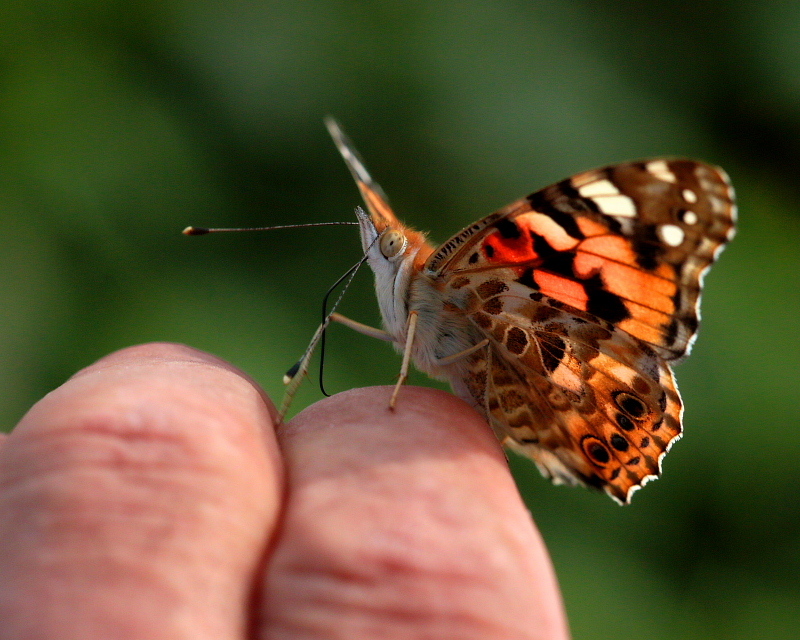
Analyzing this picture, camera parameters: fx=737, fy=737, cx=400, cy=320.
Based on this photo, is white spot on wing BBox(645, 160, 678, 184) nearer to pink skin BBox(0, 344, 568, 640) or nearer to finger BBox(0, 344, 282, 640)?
pink skin BBox(0, 344, 568, 640)

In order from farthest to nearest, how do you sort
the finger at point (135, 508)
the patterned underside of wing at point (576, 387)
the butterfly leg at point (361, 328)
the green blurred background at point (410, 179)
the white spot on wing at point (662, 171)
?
the green blurred background at point (410, 179), the butterfly leg at point (361, 328), the patterned underside of wing at point (576, 387), the white spot on wing at point (662, 171), the finger at point (135, 508)

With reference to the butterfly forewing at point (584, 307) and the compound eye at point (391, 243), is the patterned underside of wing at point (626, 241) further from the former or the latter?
the compound eye at point (391, 243)

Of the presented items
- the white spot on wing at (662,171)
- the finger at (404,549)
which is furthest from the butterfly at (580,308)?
the finger at (404,549)

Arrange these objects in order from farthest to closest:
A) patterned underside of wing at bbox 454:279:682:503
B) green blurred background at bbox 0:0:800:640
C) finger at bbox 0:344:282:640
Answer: green blurred background at bbox 0:0:800:640 < patterned underside of wing at bbox 454:279:682:503 < finger at bbox 0:344:282:640

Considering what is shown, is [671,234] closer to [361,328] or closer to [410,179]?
[361,328]

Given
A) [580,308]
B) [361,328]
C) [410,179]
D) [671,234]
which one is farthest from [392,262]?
[410,179]

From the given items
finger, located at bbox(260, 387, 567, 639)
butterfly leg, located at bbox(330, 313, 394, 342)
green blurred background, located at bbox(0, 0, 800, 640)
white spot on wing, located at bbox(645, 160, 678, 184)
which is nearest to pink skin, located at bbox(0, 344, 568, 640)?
Result: finger, located at bbox(260, 387, 567, 639)
